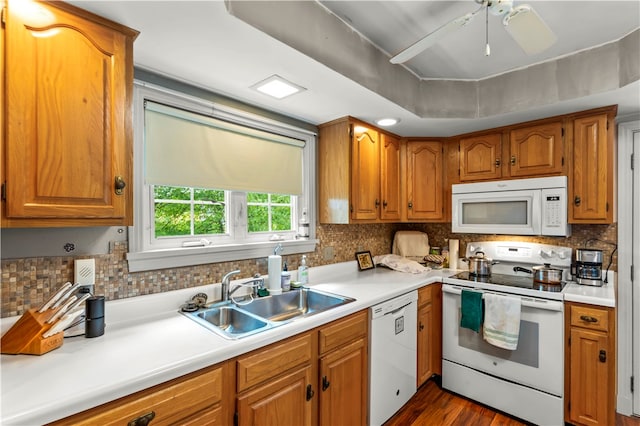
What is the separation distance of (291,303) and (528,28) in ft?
6.14

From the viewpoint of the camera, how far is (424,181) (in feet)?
9.44

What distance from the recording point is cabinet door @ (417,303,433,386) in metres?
2.34

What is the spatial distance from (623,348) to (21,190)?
366 centimetres

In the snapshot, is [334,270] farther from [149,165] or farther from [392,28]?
[392,28]

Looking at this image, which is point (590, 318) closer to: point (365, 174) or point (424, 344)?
point (424, 344)

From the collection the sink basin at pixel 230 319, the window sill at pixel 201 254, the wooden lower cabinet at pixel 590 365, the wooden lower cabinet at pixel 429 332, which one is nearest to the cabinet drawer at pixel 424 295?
the wooden lower cabinet at pixel 429 332

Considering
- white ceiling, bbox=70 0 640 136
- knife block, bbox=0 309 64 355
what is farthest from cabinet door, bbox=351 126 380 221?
knife block, bbox=0 309 64 355

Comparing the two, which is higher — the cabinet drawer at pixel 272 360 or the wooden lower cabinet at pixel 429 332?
the cabinet drawer at pixel 272 360

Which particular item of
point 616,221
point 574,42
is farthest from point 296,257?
point 616,221

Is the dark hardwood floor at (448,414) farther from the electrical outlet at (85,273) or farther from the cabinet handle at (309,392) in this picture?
the electrical outlet at (85,273)

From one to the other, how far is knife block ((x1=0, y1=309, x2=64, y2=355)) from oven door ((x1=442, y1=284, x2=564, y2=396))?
7.95ft

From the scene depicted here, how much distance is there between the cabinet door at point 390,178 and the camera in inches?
105

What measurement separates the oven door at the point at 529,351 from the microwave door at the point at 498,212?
1.89 ft

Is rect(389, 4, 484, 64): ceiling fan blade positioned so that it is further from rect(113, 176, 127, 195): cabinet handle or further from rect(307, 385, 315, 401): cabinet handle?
rect(307, 385, 315, 401): cabinet handle
